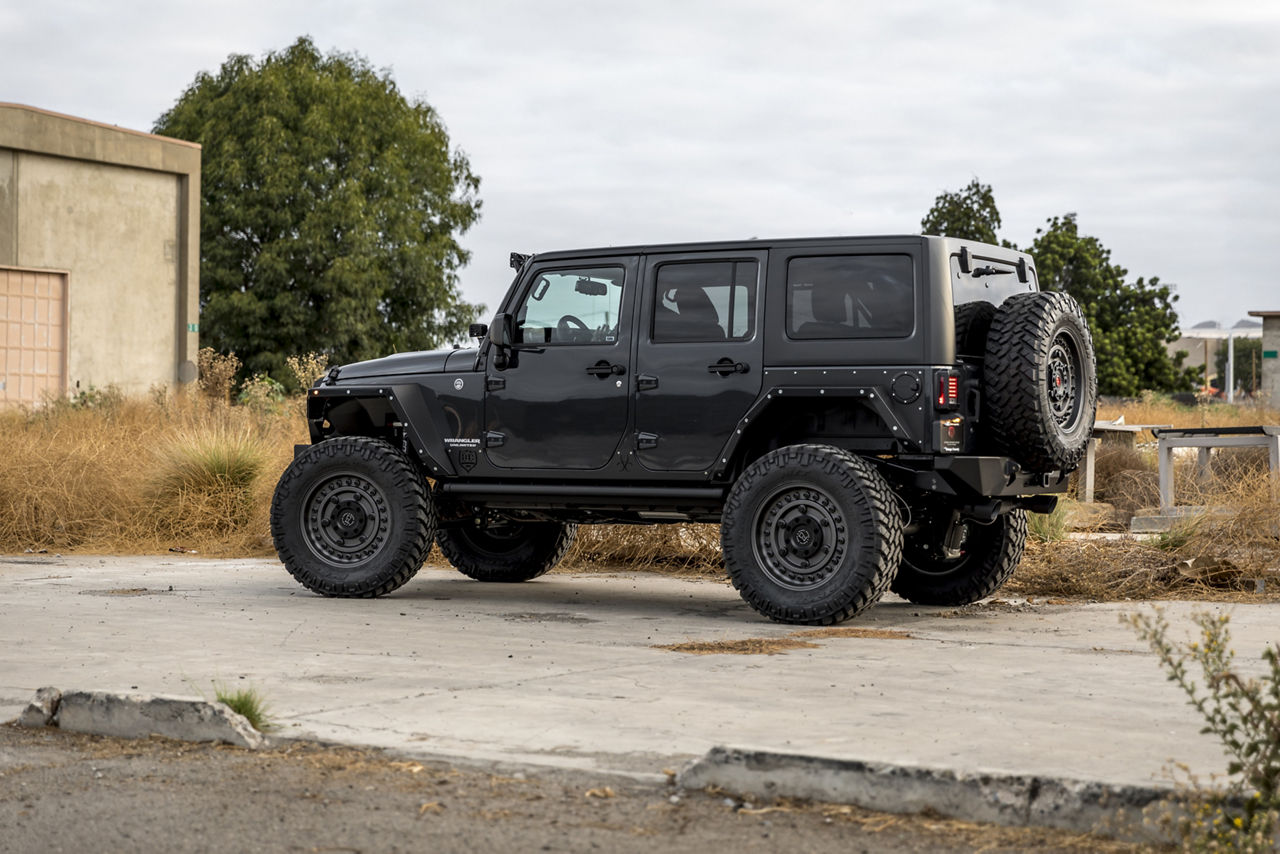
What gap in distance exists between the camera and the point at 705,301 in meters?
9.59

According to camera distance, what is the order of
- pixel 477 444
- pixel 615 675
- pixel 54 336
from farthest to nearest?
pixel 54 336 → pixel 477 444 → pixel 615 675

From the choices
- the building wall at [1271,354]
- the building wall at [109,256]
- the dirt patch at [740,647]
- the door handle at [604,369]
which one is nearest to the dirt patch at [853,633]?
the dirt patch at [740,647]

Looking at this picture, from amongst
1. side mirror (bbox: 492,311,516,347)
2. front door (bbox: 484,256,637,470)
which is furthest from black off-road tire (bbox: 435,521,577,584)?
side mirror (bbox: 492,311,516,347)

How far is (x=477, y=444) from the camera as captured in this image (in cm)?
1023

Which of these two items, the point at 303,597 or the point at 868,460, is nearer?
the point at 868,460

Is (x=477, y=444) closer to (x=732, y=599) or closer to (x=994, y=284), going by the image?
(x=732, y=599)

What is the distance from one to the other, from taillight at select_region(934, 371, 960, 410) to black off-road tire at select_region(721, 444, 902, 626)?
20.9 inches

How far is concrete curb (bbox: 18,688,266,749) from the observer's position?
5451 millimetres

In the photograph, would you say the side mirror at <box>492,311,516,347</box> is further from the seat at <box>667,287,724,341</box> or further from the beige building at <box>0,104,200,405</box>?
the beige building at <box>0,104,200,405</box>

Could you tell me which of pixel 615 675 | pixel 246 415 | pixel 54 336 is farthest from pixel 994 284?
pixel 54 336

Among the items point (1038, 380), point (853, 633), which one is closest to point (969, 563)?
point (1038, 380)

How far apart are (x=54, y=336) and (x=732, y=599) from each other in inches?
746

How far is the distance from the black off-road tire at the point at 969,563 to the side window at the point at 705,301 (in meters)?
1.84

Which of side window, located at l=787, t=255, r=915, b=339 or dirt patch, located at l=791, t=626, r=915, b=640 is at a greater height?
side window, located at l=787, t=255, r=915, b=339
